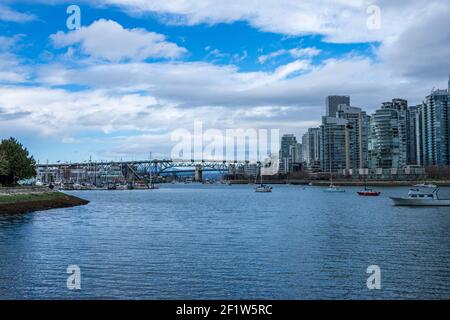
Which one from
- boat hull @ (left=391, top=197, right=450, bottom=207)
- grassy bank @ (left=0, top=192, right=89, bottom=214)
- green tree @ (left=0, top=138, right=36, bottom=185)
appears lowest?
boat hull @ (left=391, top=197, right=450, bottom=207)

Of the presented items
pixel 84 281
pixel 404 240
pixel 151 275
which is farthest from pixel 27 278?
pixel 404 240

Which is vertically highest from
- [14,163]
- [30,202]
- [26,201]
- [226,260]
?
[14,163]

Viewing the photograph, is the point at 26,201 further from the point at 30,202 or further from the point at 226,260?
the point at 226,260

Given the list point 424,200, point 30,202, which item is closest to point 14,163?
point 30,202

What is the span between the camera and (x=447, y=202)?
7600 cm

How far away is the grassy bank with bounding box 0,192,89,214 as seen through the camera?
2655 inches

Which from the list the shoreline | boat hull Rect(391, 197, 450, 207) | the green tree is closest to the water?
the shoreline

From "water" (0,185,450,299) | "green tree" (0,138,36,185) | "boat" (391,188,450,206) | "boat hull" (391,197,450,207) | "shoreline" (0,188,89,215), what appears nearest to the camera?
"water" (0,185,450,299)

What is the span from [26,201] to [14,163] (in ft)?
78.5

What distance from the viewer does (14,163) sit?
9469 cm

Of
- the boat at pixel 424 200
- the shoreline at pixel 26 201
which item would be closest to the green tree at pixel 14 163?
the shoreline at pixel 26 201

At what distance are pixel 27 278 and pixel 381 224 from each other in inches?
1493

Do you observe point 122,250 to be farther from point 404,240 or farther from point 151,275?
point 404,240

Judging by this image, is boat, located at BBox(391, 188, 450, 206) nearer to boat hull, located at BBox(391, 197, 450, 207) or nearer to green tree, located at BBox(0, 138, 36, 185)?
boat hull, located at BBox(391, 197, 450, 207)
